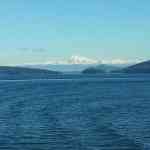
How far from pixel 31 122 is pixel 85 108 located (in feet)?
43.9

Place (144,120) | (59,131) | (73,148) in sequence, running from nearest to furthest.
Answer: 1. (73,148)
2. (59,131)
3. (144,120)

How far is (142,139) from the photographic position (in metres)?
35.0

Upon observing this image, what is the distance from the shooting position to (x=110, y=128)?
40.5m

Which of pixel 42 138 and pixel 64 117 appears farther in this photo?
pixel 64 117

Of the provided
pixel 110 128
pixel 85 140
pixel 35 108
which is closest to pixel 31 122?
pixel 110 128

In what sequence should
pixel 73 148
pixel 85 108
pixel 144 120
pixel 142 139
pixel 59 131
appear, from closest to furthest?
1. pixel 73 148
2. pixel 142 139
3. pixel 59 131
4. pixel 144 120
5. pixel 85 108

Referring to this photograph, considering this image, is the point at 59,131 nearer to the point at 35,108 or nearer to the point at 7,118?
the point at 7,118

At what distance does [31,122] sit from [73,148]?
13.0m

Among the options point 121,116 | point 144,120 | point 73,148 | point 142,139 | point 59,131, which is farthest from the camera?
point 121,116

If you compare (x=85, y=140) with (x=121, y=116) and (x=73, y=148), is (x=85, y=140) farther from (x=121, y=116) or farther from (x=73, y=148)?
(x=121, y=116)

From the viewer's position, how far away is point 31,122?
4522 centimetres

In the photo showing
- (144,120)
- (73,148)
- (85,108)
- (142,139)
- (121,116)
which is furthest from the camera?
(85,108)

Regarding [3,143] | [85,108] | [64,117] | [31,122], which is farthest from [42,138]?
[85,108]

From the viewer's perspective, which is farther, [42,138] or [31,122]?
[31,122]
